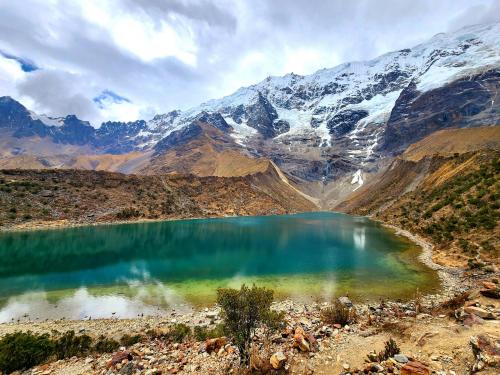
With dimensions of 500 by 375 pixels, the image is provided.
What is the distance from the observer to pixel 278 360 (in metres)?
12.2

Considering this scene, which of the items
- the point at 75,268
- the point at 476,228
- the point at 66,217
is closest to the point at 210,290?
the point at 75,268

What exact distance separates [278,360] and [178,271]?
29.1 meters

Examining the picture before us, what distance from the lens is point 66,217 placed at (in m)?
89.4

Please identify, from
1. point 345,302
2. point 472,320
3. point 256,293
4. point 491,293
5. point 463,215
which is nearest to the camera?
point 472,320

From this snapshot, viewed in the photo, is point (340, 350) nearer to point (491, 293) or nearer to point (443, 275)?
point (491, 293)

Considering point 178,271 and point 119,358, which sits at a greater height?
point 119,358

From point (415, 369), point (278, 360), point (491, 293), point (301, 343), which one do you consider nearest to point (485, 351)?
point (415, 369)

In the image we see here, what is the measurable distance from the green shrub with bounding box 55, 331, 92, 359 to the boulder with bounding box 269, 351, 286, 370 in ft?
38.7

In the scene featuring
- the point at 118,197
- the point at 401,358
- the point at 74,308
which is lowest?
the point at 74,308

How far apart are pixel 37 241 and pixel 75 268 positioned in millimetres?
28337

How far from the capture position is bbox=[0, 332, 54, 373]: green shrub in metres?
15.5

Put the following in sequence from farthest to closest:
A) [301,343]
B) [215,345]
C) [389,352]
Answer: [215,345] < [301,343] < [389,352]

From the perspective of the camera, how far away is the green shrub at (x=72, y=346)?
1739cm

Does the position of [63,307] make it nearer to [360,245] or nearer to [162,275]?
[162,275]
